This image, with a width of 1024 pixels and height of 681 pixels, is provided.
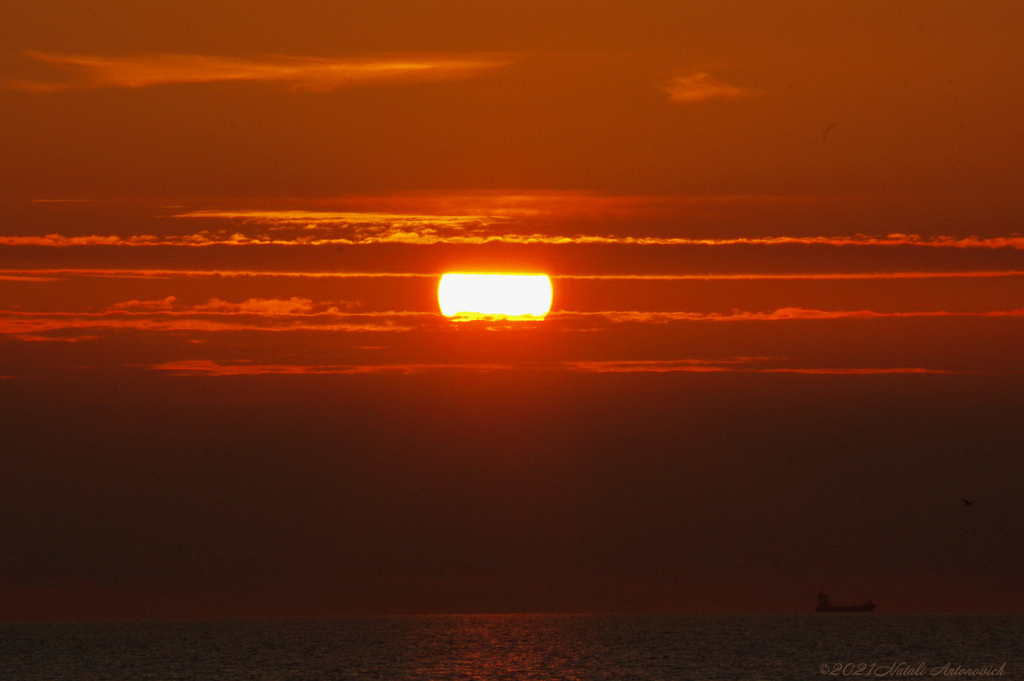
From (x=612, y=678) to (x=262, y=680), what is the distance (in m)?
50.9

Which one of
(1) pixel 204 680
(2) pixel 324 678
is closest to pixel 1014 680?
(2) pixel 324 678

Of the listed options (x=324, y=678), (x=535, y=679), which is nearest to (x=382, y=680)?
(x=324, y=678)

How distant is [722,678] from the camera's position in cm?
19538

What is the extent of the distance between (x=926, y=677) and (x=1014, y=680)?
13955 mm

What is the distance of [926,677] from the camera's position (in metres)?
199

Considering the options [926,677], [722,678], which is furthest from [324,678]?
[926,677]

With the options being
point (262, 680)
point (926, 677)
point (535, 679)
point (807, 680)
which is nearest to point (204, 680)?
point (262, 680)

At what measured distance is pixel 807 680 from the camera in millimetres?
197625

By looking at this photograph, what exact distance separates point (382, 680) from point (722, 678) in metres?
49.2

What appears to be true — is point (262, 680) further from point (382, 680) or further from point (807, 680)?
point (807, 680)

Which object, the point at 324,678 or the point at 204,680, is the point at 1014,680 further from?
the point at 204,680

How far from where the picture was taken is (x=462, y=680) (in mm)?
199750

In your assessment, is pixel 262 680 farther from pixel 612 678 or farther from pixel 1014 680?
pixel 1014 680

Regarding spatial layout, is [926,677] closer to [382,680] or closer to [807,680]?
[807,680]
